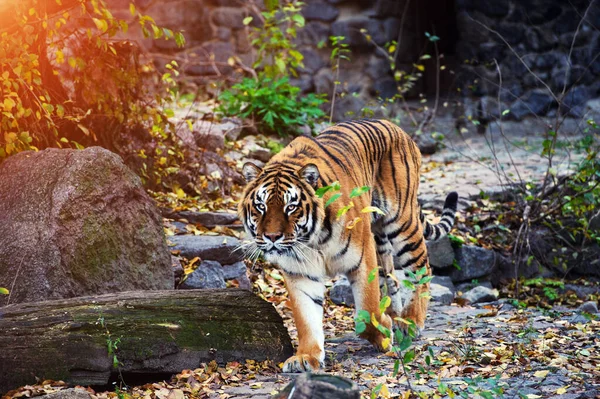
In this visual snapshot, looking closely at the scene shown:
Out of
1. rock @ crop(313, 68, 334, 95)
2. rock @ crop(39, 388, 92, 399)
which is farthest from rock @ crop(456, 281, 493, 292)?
rock @ crop(313, 68, 334, 95)

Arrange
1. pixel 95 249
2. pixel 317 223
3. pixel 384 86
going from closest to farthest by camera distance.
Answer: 1. pixel 317 223
2. pixel 95 249
3. pixel 384 86

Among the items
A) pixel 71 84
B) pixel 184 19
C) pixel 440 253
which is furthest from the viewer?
pixel 184 19

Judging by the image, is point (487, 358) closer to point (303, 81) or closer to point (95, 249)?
point (95, 249)

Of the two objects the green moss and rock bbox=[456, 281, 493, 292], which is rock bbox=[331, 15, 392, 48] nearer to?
rock bbox=[456, 281, 493, 292]

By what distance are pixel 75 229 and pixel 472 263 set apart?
4346mm

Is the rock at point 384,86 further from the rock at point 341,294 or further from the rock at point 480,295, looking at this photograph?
the rock at point 341,294

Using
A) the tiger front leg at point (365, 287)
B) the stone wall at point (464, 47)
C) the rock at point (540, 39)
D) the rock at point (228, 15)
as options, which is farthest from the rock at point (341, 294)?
the rock at point (540, 39)

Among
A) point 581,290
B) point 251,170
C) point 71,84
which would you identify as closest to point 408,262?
point 251,170

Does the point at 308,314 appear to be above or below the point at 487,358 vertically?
above

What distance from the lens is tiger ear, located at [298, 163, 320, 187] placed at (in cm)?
481

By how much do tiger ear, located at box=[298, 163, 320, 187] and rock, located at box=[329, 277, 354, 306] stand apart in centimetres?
226

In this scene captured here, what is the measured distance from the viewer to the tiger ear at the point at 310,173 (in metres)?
4.81

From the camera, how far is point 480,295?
297 inches

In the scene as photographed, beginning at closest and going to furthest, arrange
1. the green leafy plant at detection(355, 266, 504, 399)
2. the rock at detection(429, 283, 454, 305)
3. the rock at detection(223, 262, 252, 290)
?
1. the green leafy plant at detection(355, 266, 504, 399)
2. the rock at detection(223, 262, 252, 290)
3. the rock at detection(429, 283, 454, 305)
